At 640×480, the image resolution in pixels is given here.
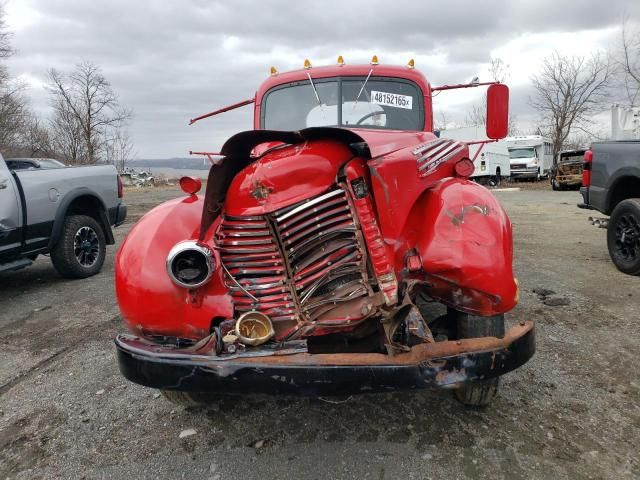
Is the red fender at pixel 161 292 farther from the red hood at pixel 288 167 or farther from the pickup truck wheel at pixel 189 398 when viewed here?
the pickup truck wheel at pixel 189 398

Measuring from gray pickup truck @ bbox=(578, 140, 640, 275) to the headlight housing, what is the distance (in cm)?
549

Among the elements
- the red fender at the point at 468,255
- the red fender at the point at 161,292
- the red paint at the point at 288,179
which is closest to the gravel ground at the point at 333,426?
the red fender at the point at 161,292

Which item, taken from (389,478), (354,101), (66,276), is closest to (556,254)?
(354,101)

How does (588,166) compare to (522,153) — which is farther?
(522,153)

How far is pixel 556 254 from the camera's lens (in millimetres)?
7090

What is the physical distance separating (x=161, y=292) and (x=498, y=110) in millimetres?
3063

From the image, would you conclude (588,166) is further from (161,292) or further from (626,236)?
(161,292)

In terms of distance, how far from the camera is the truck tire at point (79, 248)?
236 inches

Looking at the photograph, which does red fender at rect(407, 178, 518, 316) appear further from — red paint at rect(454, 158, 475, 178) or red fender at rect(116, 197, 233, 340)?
Result: red fender at rect(116, 197, 233, 340)

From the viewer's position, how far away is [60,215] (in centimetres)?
585

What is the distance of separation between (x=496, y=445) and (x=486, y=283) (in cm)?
91

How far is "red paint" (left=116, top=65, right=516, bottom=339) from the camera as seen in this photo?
2.18 meters

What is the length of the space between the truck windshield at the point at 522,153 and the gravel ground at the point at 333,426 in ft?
84.6

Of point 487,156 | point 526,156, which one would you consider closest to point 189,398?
point 487,156
